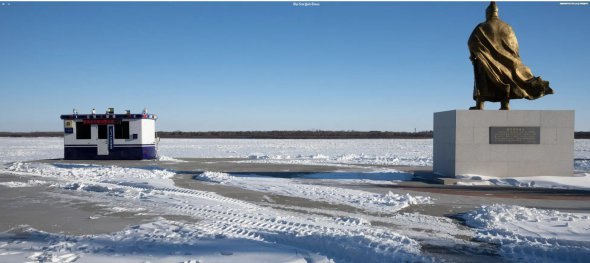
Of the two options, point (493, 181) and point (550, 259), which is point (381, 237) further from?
point (493, 181)

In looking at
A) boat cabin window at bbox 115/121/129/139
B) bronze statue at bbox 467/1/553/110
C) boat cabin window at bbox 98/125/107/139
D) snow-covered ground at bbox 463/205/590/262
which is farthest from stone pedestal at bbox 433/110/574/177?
boat cabin window at bbox 98/125/107/139

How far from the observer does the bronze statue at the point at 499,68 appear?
44.8ft

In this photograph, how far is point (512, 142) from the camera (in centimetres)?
1355

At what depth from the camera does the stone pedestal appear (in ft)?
44.1

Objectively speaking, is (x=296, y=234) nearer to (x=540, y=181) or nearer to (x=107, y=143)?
(x=540, y=181)

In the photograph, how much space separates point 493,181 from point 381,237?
326 inches

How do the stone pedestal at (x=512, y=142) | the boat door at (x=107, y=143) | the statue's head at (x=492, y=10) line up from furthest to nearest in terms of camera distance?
1. the boat door at (x=107, y=143)
2. the statue's head at (x=492, y=10)
3. the stone pedestal at (x=512, y=142)

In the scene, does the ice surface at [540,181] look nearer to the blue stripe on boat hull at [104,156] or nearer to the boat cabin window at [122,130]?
the blue stripe on boat hull at [104,156]

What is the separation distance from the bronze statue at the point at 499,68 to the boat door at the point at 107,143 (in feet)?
58.0

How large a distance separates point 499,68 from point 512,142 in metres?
2.44

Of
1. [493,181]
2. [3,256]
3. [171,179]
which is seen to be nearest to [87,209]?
[3,256]

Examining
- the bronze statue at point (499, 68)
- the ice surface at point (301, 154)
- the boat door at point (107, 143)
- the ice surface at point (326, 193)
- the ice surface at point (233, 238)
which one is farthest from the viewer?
the ice surface at point (301, 154)

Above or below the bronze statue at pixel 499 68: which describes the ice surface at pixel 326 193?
below

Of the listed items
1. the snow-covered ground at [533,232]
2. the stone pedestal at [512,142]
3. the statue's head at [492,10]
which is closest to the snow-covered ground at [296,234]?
the snow-covered ground at [533,232]
